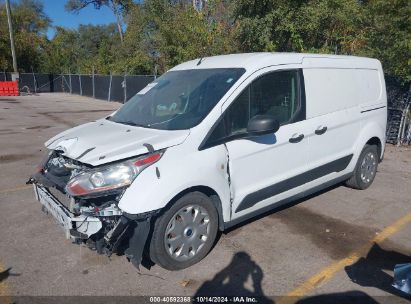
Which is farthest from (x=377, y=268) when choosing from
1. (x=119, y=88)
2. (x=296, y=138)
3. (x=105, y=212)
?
(x=119, y=88)

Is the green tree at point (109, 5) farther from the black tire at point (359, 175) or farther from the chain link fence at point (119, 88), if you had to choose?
the black tire at point (359, 175)

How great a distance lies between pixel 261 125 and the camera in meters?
3.76

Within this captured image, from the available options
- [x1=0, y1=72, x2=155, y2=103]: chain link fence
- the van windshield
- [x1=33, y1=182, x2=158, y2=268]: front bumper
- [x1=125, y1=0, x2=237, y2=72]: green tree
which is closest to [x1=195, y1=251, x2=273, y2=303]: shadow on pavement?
[x1=33, y1=182, x2=158, y2=268]: front bumper

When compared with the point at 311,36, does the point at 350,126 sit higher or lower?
lower

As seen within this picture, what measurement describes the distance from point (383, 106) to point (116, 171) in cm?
433

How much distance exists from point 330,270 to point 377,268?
0.45 meters

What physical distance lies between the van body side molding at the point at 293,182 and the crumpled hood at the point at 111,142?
3.35 ft

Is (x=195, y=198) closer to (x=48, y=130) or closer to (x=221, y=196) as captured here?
(x=221, y=196)

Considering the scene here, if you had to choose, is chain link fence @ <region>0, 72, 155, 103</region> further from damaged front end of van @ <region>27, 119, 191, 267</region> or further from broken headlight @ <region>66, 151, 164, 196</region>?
broken headlight @ <region>66, 151, 164, 196</region>

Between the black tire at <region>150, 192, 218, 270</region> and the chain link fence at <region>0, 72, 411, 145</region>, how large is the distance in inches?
281

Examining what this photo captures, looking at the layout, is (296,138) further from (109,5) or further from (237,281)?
(109,5)

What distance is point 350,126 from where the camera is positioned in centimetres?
524

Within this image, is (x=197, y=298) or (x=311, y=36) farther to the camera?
(x=311, y=36)

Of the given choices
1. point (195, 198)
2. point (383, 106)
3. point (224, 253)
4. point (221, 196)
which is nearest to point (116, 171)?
point (195, 198)
